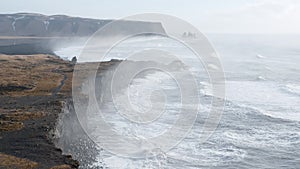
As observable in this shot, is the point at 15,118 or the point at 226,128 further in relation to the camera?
the point at 226,128

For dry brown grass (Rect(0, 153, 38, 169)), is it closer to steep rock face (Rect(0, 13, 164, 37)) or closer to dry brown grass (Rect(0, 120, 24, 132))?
dry brown grass (Rect(0, 120, 24, 132))

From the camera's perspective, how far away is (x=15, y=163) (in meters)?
17.6

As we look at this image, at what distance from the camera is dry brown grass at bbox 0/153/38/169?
56.6 ft

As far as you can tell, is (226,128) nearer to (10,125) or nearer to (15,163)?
(10,125)

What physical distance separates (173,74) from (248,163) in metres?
45.6

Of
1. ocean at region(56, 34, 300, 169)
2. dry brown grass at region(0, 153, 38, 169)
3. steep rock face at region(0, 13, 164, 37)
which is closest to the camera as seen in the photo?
dry brown grass at region(0, 153, 38, 169)

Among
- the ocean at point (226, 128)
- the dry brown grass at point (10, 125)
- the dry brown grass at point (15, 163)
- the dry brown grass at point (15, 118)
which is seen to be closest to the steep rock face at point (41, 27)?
the ocean at point (226, 128)

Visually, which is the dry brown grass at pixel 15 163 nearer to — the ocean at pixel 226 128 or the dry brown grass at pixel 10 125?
the dry brown grass at pixel 10 125

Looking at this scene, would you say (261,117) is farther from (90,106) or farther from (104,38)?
(104,38)

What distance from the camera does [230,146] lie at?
27406 mm

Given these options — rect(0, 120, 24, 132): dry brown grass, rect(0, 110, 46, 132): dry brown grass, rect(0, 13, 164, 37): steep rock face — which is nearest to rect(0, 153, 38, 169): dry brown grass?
rect(0, 120, 24, 132): dry brown grass

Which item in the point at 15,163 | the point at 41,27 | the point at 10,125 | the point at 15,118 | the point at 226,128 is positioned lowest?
the point at 41,27

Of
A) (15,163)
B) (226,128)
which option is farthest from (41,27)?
(15,163)

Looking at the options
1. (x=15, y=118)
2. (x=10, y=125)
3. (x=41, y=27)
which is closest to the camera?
(x=10, y=125)
